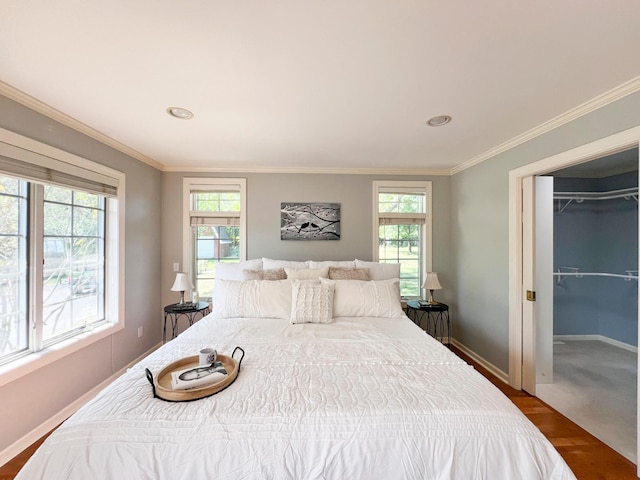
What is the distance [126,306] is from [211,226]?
1275 mm

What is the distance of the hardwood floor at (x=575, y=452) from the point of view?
1.58 m

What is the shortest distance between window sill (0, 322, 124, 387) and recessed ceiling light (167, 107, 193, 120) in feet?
6.52

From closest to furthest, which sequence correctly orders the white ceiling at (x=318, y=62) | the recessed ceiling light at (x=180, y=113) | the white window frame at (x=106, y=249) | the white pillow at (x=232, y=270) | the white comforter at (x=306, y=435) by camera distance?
the white comforter at (x=306, y=435)
the white ceiling at (x=318, y=62)
the white window frame at (x=106, y=249)
the recessed ceiling light at (x=180, y=113)
the white pillow at (x=232, y=270)

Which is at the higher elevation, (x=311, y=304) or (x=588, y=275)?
(x=588, y=275)

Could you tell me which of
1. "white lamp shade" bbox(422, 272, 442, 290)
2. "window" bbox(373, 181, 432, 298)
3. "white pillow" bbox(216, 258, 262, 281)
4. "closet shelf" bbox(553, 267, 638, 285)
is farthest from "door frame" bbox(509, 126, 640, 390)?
"white pillow" bbox(216, 258, 262, 281)

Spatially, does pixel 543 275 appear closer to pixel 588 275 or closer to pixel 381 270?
pixel 381 270

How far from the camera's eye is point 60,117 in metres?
1.97

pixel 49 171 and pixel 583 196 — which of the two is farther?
pixel 583 196

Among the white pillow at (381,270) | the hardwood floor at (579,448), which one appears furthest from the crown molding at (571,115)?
the hardwood floor at (579,448)

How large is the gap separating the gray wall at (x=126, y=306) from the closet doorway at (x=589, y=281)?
4026 millimetres

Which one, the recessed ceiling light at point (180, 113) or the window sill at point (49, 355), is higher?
the recessed ceiling light at point (180, 113)

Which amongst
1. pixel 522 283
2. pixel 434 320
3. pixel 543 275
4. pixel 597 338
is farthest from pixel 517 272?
pixel 597 338

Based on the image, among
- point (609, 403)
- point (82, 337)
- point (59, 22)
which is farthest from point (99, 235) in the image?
point (609, 403)

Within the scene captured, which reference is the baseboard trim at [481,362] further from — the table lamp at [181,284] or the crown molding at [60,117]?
the crown molding at [60,117]
